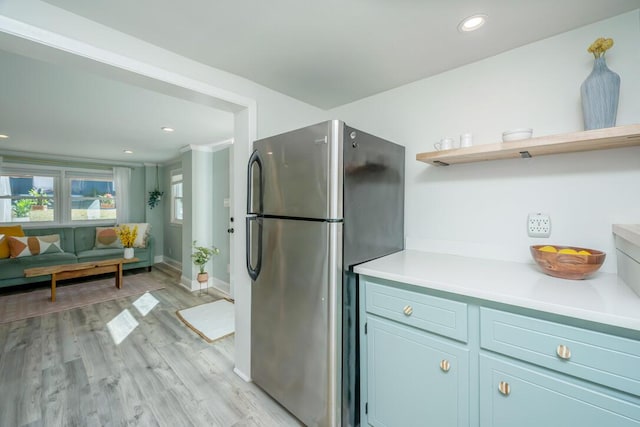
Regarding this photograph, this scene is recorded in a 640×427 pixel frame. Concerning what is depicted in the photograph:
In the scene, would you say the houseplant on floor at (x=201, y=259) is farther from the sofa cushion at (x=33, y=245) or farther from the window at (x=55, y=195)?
the window at (x=55, y=195)

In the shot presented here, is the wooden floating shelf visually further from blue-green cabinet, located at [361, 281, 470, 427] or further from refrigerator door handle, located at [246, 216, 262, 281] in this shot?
refrigerator door handle, located at [246, 216, 262, 281]

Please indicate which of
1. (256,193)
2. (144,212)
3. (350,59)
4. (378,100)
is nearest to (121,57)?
(256,193)

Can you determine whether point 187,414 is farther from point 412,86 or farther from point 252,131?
point 412,86

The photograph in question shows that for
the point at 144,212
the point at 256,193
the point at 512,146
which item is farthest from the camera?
the point at 144,212

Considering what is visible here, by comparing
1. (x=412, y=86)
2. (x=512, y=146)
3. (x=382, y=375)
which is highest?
(x=412, y=86)

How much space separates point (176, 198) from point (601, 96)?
618 centimetres

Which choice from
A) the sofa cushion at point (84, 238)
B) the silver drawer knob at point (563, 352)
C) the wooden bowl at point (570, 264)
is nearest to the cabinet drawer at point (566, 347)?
the silver drawer knob at point (563, 352)

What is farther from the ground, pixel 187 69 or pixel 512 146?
pixel 187 69

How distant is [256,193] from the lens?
5.69 feet

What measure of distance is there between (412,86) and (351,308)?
5.35ft

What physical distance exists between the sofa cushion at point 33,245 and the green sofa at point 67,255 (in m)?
0.10

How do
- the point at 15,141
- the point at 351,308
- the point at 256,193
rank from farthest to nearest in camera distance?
the point at 15,141 < the point at 256,193 < the point at 351,308

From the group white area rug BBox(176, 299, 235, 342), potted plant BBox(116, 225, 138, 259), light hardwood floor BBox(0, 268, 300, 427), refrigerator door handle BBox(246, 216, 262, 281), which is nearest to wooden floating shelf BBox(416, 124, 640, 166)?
refrigerator door handle BBox(246, 216, 262, 281)

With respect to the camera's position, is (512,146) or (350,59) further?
(350,59)
